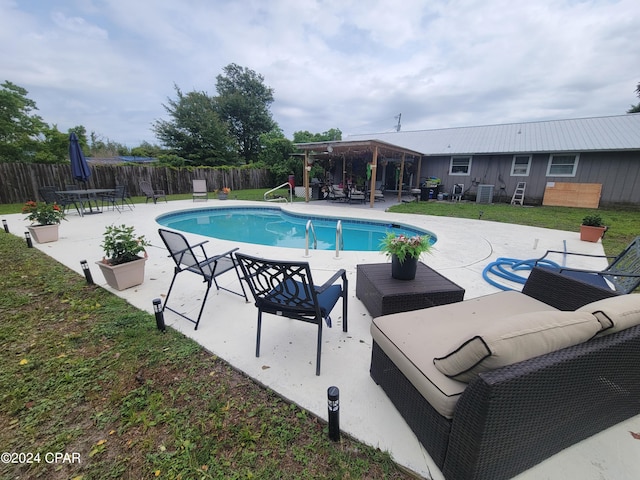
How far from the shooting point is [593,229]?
17.1ft

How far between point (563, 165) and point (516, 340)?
14.3 meters

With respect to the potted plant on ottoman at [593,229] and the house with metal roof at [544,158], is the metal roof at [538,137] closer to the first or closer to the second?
the house with metal roof at [544,158]

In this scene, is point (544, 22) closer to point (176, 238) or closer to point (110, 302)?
point (176, 238)

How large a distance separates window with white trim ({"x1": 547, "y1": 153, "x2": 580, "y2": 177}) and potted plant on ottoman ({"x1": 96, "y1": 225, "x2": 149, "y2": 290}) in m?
15.1

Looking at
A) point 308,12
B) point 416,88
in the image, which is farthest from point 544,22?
point 416,88

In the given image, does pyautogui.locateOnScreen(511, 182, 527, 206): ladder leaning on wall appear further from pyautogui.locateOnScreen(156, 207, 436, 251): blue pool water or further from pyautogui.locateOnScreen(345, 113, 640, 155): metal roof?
pyautogui.locateOnScreen(156, 207, 436, 251): blue pool water

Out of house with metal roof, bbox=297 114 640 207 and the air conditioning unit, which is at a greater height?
house with metal roof, bbox=297 114 640 207

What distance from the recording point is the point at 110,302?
9.39ft

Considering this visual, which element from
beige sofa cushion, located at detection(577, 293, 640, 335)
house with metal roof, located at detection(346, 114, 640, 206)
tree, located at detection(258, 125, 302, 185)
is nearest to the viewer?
beige sofa cushion, located at detection(577, 293, 640, 335)

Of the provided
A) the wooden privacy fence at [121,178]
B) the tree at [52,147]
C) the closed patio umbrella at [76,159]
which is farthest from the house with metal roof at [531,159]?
the tree at [52,147]

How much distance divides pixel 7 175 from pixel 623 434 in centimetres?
1626

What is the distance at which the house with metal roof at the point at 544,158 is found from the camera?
10.1 metres

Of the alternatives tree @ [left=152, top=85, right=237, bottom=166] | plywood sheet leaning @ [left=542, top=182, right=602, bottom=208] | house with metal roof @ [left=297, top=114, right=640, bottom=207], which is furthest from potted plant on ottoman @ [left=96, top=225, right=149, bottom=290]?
tree @ [left=152, top=85, right=237, bottom=166]

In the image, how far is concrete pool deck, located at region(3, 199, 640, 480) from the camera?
1.32 metres
